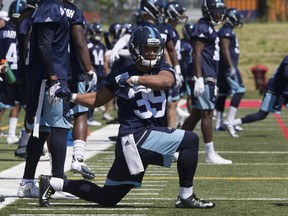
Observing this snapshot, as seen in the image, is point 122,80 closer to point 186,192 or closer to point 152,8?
point 186,192

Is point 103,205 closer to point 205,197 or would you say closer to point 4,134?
point 205,197

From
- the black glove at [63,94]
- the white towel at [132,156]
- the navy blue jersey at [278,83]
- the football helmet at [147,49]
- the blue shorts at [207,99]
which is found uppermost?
the football helmet at [147,49]

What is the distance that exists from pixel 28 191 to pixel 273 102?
732 cm

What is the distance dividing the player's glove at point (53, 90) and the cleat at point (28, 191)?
66 cm

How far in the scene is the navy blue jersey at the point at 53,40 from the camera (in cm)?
843

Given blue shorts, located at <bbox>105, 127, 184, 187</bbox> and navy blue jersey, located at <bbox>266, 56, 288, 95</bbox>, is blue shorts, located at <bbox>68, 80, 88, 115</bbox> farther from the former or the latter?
navy blue jersey, located at <bbox>266, 56, 288, 95</bbox>

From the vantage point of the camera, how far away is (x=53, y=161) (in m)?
8.36

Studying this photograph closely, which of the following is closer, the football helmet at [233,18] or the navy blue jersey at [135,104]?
the navy blue jersey at [135,104]

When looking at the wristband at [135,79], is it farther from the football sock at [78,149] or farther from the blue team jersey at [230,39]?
the blue team jersey at [230,39]

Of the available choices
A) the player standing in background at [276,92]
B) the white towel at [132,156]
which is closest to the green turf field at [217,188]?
the white towel at [132,156]

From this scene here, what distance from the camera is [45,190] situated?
780 cm

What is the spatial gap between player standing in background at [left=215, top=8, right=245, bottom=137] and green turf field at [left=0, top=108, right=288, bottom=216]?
2.66 m

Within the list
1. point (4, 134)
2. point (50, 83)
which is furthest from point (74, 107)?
point (4, 134)

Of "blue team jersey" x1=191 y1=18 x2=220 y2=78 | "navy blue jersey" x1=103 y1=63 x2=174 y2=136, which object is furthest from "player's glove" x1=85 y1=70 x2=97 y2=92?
"blue team jersey" x1=191 y1=18 x2=220 y2=78
